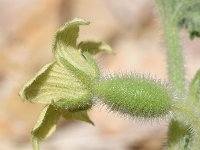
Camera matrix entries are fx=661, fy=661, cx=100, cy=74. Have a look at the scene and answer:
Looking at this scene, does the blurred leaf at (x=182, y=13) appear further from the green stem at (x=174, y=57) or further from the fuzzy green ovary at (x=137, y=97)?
the fuzzy green ovary at (x=137, y=97)

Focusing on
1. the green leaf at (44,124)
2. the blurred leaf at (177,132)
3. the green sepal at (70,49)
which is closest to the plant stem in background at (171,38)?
the blurred leaf at (177,132)

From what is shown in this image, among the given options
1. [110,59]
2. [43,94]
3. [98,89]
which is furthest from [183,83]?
[110,59]

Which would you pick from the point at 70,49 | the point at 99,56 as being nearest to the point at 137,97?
the point at 70,49

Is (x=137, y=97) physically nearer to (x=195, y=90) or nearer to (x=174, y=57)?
(x=195, y=90)

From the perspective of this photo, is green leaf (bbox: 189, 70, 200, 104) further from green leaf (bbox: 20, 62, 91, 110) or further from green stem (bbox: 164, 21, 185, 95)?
green leaf (bbox: 20, 62, 91, 110)

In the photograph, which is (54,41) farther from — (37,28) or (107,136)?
(37,28)

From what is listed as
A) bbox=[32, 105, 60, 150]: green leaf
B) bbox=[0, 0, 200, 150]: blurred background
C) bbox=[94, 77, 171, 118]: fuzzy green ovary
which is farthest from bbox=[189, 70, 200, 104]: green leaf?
bbox=[0, 0, 200, 150]: blurred background
